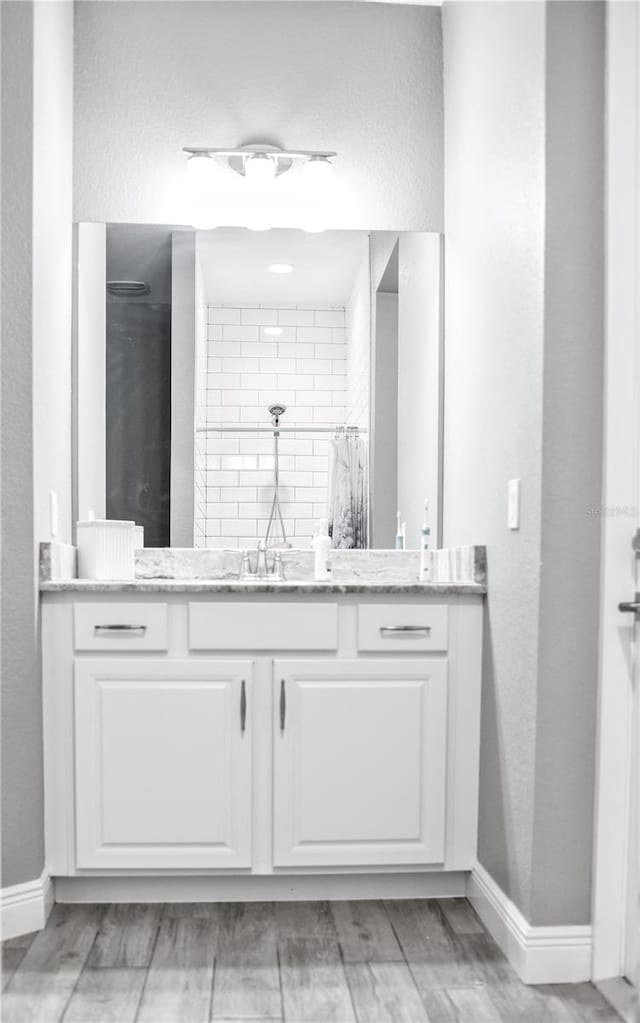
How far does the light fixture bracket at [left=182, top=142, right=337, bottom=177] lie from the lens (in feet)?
9.61

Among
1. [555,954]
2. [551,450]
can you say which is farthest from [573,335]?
[555,954]

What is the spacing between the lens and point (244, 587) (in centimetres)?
239

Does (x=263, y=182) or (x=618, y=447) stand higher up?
(x=263, y=182)

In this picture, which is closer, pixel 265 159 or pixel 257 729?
pixel 257 729

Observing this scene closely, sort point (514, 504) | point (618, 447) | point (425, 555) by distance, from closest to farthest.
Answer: point (618, 447) < point (514, 504) < point (425, 555)

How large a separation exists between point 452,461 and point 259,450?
615 millimetres

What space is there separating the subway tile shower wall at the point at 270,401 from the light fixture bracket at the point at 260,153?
0.44 m

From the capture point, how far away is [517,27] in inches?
86.7

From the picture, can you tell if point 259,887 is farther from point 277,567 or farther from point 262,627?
point 277,567

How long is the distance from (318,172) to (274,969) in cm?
223

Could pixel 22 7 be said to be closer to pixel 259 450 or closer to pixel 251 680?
pixel 259 450

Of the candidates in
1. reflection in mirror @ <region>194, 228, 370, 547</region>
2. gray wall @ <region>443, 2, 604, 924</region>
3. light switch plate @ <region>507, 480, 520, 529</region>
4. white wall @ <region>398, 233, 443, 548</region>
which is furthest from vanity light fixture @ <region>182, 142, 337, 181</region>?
light switch plate @ <region>507, 480, 520, 529</region>

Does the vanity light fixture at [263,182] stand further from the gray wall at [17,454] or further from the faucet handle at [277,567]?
the faucet handle at [277,567]

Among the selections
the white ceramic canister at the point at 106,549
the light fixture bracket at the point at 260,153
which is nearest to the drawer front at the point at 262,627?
the white ceramic canister at the point at 106,549
